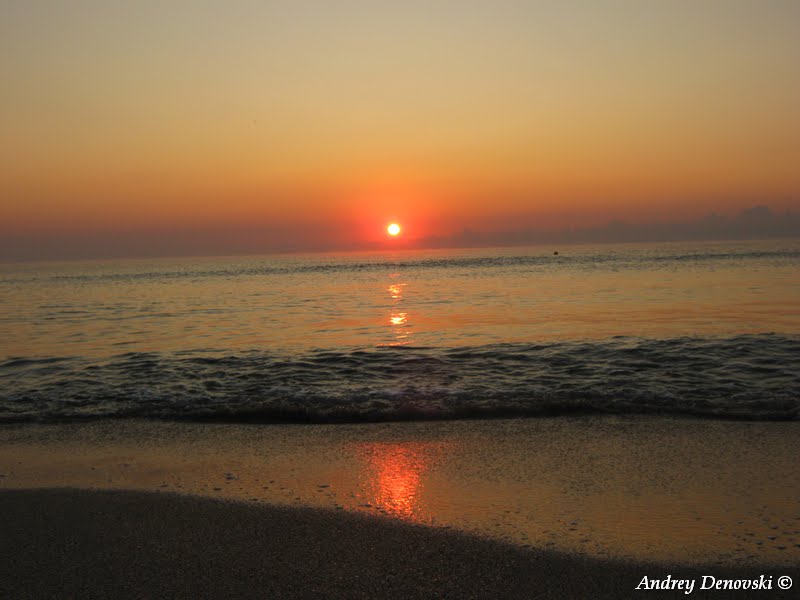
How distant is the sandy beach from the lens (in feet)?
14.2

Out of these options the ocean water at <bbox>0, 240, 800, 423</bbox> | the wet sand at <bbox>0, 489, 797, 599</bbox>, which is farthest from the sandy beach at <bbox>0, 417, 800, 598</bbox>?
the ocean water at <bbox>0, 240, 800, 423</bbox>

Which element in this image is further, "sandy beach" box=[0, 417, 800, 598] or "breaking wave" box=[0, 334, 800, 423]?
"breaking wave" box=[0, 334, 800, 423]

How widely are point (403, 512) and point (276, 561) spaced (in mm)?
1302

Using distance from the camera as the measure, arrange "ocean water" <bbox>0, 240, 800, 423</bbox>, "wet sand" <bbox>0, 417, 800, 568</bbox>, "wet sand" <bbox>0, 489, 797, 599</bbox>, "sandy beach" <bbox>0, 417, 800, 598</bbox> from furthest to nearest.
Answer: "ocean water" <bbox>0, 240, 800, 423</bbox> < "wet sand" <bbox>0, 417, 800, 568</bbox> < "sandy beach" <bbox>0, 417, 800, 598</bbox> < "wet sand" <bbox>0, 489, 797, 599</bbox>

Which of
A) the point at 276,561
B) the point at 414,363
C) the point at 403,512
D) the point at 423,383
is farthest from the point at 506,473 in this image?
the point at 414,363

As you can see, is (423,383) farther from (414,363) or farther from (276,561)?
(276,561)

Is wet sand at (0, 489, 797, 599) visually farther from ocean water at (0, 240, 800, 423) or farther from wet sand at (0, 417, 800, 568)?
ocean water at (0, 240, 800, 423)

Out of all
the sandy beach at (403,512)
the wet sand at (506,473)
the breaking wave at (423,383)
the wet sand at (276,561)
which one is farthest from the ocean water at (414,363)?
the wet sand at (276,561)

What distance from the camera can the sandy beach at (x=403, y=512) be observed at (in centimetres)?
432

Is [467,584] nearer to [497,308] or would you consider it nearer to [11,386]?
[11,386]

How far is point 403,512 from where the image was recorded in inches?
217

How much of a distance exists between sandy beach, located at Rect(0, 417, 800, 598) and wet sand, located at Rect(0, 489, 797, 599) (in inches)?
0.6

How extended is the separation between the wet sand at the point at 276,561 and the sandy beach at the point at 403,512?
0.6 inches

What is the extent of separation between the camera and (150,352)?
16938 mm
